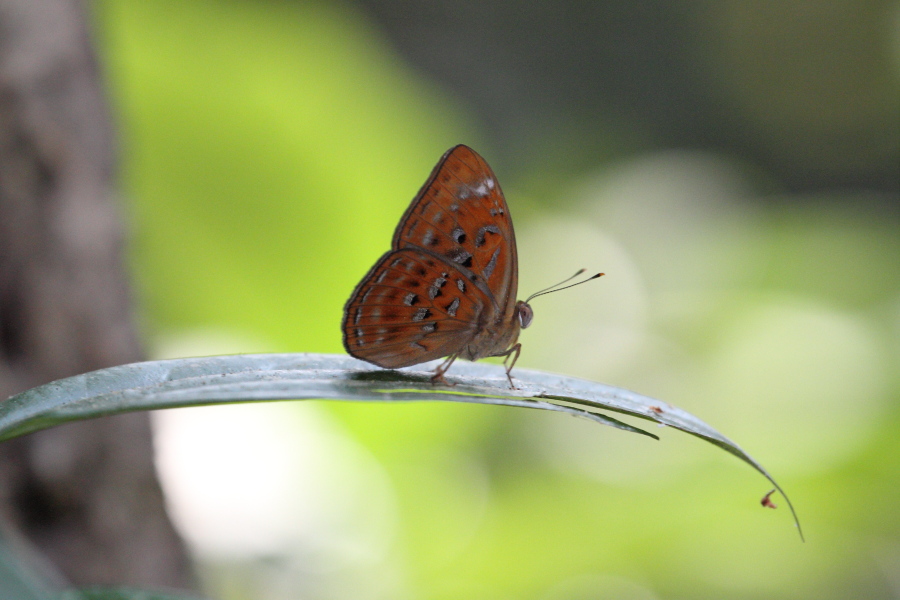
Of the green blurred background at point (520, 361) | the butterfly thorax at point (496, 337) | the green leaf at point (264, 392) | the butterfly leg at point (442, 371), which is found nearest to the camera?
the green leaf at point (264, 392)

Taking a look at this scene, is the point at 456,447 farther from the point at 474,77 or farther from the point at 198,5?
the point at 474,77

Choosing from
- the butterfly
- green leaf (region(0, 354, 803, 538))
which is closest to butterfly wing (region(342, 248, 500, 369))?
the butterfly

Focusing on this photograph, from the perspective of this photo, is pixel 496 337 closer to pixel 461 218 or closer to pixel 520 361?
pixel 461 218

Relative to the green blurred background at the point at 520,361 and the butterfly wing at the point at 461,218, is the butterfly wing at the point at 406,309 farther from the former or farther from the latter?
the green blurred background at the point at 520,361

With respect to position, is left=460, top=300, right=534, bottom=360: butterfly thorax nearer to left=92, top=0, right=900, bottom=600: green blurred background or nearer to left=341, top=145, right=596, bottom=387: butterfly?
left=341, top=145, right=596, bottom=387: butterfly

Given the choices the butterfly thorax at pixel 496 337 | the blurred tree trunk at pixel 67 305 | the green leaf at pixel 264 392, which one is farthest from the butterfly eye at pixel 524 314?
the blurred tree trunk at pixel 67 305

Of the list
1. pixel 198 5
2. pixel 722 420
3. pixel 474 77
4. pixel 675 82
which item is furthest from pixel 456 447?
pixel 675 82

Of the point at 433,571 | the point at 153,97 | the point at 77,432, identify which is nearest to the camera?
the point at 77,432

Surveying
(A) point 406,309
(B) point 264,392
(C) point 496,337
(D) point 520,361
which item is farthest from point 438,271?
(D) point 520,361
